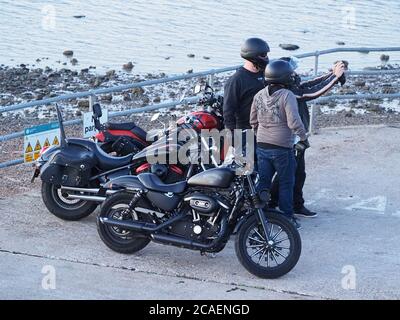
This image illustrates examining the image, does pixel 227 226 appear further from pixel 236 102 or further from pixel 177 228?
pixel 236 102

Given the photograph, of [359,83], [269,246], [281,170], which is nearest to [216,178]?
[269,246]

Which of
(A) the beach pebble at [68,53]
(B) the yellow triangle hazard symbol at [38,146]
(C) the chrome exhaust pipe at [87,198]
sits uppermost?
(B) the yellow triangle hazard symbol at [38,146]

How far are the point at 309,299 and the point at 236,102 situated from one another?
8.45 feet

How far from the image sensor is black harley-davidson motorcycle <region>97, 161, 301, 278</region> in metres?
7.60

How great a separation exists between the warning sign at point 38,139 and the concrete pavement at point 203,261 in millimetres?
442

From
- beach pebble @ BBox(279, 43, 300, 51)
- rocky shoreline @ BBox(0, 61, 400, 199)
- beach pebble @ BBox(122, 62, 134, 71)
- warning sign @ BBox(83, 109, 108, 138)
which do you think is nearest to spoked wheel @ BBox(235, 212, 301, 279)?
warning sign @ BBox(83, 109, 108, 138)

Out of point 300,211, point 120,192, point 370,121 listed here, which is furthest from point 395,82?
point 120,192

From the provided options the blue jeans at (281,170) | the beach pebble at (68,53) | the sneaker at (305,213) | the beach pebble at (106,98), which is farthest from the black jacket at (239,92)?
the beach pebble at (68,53)

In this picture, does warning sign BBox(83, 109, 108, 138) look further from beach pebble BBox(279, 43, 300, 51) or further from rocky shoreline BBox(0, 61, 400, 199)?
beach pebble BBox(279, 43, 300, 51)

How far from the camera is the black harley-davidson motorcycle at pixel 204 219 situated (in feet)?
24.9

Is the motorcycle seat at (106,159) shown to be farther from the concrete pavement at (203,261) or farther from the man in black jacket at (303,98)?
the man in black jacket at (303,98)

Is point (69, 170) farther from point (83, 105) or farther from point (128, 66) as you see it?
point (128, 66)

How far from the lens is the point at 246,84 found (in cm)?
914

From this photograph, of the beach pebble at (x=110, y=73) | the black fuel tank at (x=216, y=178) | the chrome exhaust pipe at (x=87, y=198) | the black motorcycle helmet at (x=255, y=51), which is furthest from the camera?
the beach pebble at (x=110, y=73)
